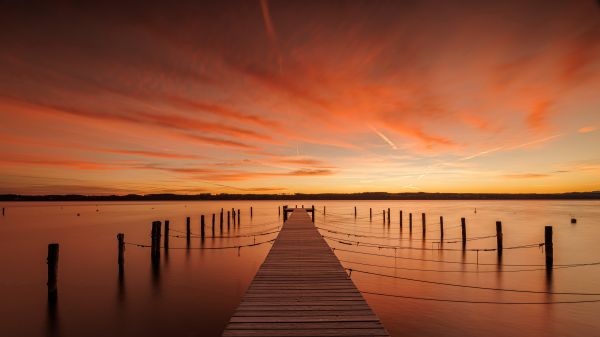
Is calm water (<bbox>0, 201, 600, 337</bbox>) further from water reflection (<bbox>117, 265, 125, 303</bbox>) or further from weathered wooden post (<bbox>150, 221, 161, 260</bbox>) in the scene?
weathered wooden post (<bbox>150, 221, 161, 260</bbox>)

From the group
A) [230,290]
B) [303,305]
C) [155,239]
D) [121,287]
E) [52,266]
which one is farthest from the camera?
[155,239]

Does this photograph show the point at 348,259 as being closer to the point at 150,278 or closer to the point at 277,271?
the point at 150,278

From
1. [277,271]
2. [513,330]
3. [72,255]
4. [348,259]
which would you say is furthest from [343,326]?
[72,255]

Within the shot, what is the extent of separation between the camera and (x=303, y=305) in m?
8.01

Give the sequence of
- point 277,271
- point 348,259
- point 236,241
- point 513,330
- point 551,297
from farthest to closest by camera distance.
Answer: point 236,241 < point 348,259 < point 551,297 < point 513,330 < point 277,271

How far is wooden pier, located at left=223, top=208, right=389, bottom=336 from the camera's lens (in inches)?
263

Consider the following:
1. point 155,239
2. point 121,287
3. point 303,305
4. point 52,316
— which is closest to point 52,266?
point 52,316

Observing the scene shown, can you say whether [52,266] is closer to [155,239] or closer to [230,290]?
[230,290]

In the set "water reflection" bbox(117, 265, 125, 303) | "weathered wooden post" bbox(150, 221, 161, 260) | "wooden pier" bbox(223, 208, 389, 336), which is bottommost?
"water reflection" bbox(117, 265, 125, 303)

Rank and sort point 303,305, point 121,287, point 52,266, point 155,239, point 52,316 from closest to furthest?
point 303,305
point 52,316
point 52,266
point 121,287
point 155,239

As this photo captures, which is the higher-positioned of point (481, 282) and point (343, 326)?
point (343, 326)

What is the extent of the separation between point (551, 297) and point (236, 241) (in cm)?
2545

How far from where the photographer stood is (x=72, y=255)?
2716 cm

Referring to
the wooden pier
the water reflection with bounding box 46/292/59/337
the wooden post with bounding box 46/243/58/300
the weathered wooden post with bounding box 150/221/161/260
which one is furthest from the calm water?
the wooden pier
